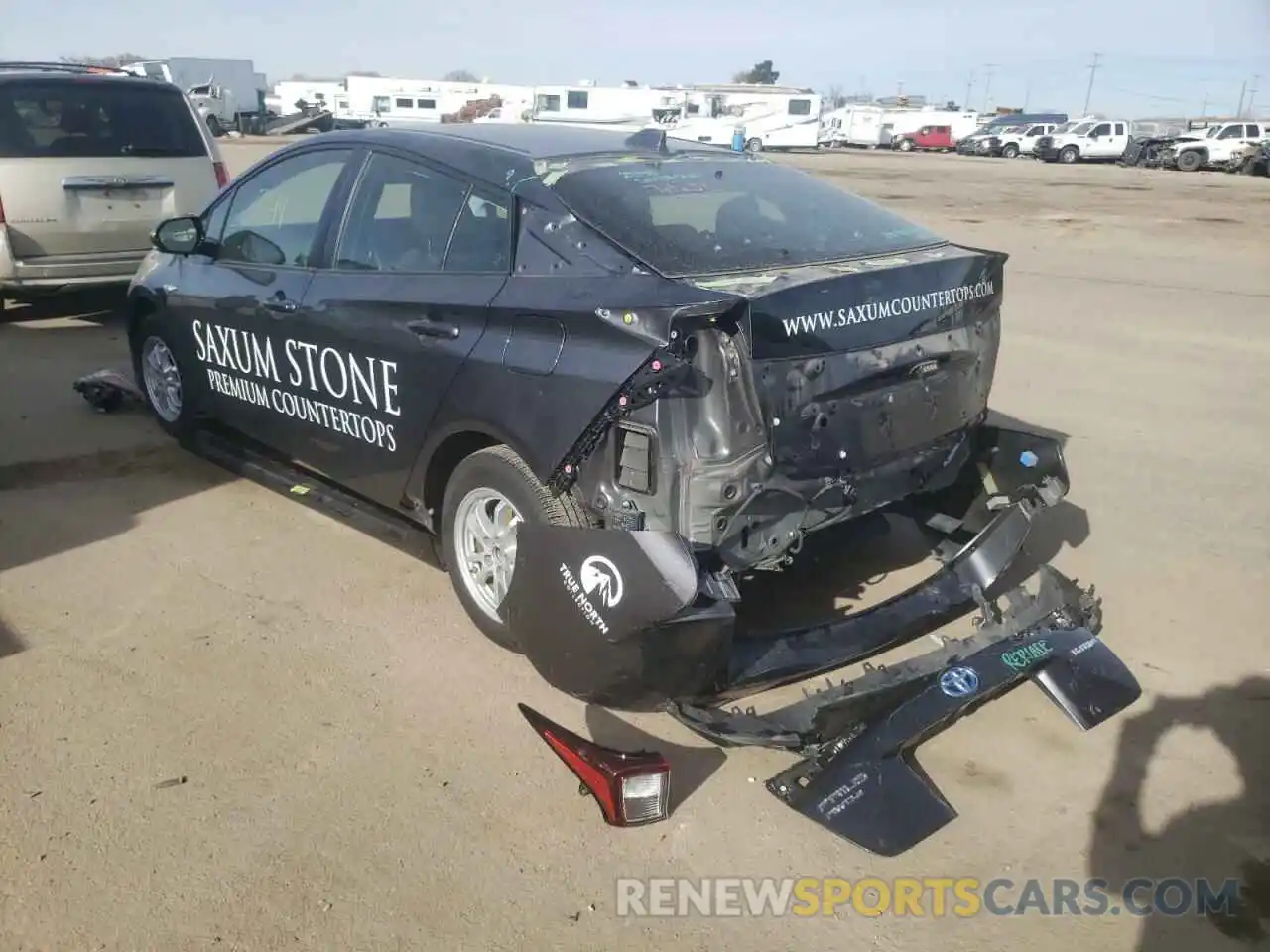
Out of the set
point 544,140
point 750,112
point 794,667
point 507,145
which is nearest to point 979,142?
point 750,112

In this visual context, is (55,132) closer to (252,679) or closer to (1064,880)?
(252,679)

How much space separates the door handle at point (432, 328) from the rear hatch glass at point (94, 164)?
5.27 m

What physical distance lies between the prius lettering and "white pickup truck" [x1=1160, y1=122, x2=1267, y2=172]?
42.6m

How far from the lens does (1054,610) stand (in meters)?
3.65

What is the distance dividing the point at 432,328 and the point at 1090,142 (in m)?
48.0

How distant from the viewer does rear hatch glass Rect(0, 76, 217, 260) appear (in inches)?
291

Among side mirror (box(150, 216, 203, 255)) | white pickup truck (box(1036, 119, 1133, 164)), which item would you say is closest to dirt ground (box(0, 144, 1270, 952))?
side mirror (box(150, 216, 203, 255))

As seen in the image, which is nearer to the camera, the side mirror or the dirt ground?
the dirt ground

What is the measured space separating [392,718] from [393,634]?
55 cm

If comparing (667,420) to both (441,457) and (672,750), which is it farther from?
(441,457)

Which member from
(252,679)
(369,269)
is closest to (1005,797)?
(252,679)

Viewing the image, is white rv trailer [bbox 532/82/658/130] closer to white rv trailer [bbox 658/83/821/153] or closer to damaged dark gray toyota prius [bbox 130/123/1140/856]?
white rv trailer [bbox 658/83/821/153]
